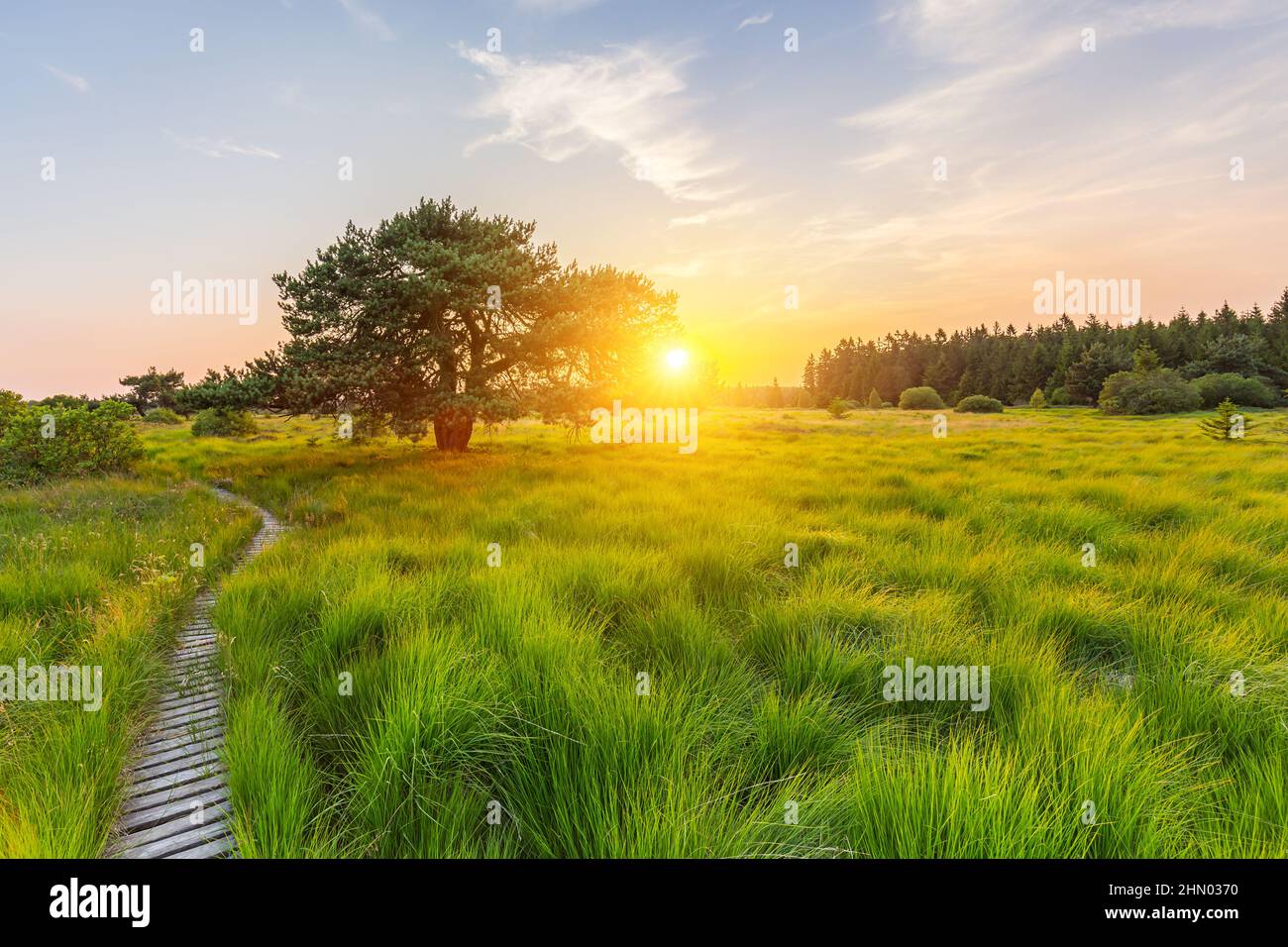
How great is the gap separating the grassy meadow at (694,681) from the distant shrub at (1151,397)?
38.8 metres

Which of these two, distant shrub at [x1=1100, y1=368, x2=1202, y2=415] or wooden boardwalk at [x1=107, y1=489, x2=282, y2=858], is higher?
distant shrub at [x1=1100, y1=368, x2=1202, y2=415]

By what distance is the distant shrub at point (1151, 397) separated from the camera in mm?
34938

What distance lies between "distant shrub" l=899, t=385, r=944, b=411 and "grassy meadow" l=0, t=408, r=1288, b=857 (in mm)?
67743

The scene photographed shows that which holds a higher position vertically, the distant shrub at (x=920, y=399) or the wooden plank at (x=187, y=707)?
the distant shrub at (x=920, y=399)

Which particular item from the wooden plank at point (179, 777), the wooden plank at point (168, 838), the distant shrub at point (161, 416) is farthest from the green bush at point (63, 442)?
the distant shrub at point (161, 416)

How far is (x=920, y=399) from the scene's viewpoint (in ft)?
226

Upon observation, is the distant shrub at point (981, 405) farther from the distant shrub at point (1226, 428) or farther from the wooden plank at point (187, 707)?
the wooden plank at point (187, 707)

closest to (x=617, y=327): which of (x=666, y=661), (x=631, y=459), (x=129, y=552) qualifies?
(x=631, y=459)

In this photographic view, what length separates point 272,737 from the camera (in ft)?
8.10

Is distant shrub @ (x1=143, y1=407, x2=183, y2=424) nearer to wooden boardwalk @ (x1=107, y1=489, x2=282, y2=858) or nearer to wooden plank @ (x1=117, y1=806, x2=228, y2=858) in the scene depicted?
wooden boardwalk @ (x1=107, y1=489, x2=282, y2=858)

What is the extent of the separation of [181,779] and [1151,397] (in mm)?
52167

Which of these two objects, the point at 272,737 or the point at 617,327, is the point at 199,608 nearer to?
the point at 272,737

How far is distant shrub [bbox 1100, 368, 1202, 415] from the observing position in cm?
3494
